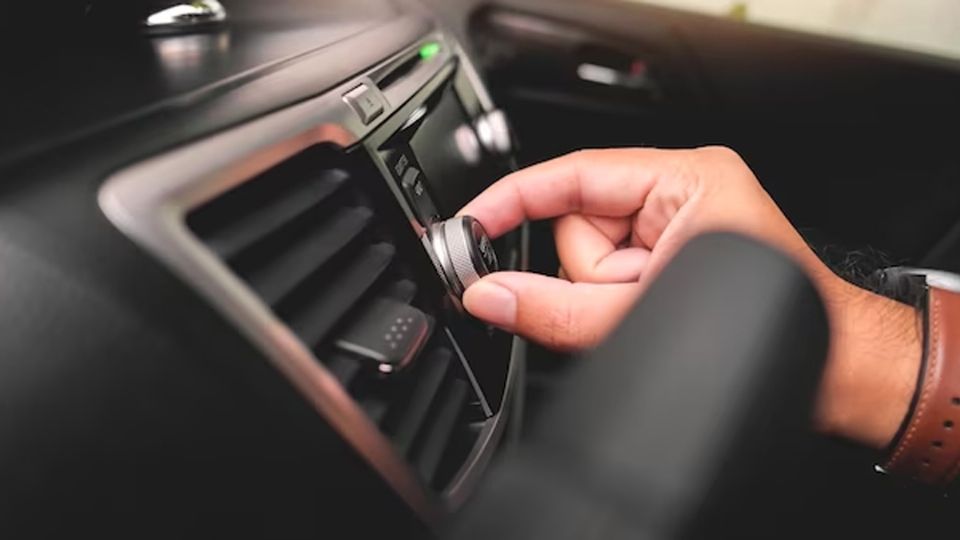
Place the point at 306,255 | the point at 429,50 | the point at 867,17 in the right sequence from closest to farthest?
the point at 306,255 < the point at 429,50 < the point at 867,17

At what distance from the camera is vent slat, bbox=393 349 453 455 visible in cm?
46

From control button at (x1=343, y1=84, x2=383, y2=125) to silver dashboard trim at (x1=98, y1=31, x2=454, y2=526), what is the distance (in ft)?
0.37

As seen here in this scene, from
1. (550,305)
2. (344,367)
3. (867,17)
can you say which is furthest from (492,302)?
(867,17)

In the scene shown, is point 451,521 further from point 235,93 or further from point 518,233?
point 518,233

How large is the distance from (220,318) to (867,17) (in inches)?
46.0

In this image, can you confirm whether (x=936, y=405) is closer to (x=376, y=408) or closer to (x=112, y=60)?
(x=376, y=408)

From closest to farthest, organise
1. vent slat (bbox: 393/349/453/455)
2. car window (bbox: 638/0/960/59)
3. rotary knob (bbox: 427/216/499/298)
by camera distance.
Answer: vent slat (bbox: 393/349/453/455) → rotary knob (bbox: 427/216/499/298) → car window (bbox: 638/0/960/59)

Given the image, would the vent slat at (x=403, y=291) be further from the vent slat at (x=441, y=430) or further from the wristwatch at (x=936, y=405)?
the wristwatch at (x=936, y=405)

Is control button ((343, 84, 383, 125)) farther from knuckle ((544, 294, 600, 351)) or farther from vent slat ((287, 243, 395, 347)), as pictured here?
knuckle ((544, 294, 600, 351))

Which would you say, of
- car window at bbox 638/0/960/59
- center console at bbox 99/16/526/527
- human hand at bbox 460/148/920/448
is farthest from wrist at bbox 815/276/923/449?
car window at bbox 638/0/960/59

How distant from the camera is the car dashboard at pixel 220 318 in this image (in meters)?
0.35

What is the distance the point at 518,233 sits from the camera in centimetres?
82

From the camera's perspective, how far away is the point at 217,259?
37 centimetres

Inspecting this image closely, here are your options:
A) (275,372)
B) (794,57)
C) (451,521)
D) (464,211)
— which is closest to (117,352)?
(275,372)
